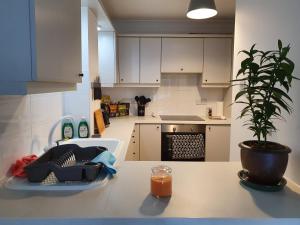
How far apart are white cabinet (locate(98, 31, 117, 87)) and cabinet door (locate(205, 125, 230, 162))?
4.98 feet

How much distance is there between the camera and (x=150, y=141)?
3.40 meters

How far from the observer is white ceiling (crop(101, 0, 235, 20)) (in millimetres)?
2902

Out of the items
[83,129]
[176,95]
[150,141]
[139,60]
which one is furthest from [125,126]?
[176,95]

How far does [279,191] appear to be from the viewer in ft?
3.32

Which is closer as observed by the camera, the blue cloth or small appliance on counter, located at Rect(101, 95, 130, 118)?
the blue cloth

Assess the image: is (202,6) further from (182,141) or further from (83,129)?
(182,141)

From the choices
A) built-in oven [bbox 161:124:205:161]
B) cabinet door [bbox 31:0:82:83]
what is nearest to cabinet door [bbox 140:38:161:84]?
built-in oven [bbox 161:124:205:161]

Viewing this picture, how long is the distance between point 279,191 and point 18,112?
A: 1305 millimetres

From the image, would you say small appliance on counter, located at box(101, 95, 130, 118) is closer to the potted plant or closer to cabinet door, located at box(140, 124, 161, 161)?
cabinet door, located at box(140, 124, 161, 161)

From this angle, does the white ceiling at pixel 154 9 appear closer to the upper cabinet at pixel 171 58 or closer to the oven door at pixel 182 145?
the upper cabinet at pixel 171 58

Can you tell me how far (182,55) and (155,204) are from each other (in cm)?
292

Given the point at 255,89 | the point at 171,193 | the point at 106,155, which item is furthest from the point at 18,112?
the point at 255,89

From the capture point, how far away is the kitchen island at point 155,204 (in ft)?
2.64

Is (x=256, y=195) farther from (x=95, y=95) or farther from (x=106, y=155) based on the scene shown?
(x=95, y=95)
